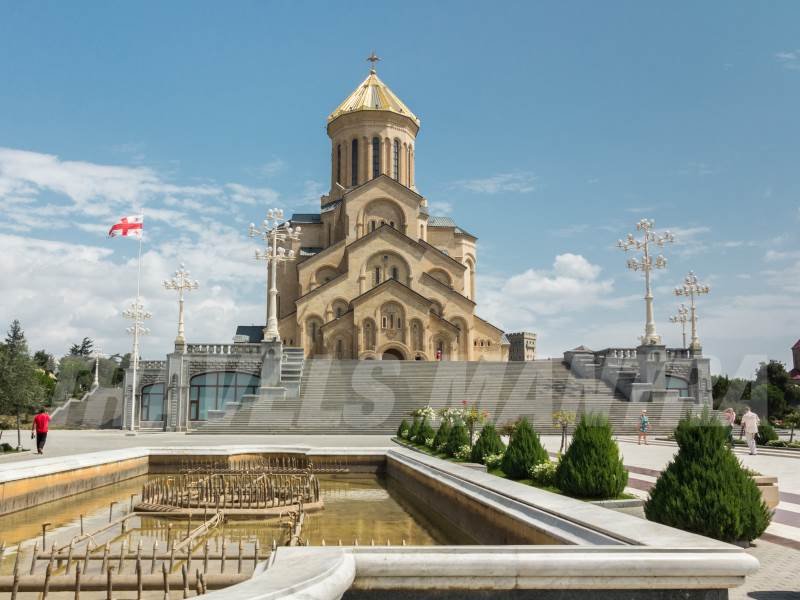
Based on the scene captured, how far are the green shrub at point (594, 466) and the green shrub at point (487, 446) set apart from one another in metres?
4.54

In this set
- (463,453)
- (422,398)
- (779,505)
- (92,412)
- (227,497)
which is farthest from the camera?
(92,412)

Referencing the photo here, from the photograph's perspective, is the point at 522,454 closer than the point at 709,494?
No

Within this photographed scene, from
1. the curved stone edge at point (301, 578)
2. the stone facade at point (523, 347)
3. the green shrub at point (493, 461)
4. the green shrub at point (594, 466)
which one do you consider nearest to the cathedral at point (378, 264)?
the stone facade at point (523, 347)

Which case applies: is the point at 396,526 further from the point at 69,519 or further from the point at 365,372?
the point at 365,372

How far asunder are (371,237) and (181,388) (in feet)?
56.5

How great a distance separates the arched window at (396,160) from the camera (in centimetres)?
5172

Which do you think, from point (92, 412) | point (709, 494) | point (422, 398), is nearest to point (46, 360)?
point (92, 412)

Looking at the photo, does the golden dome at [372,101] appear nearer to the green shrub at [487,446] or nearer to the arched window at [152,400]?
the arched window at [152,400]

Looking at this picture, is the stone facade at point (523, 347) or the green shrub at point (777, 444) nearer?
the green shrub at point (777, 444)

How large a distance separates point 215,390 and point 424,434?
16.7 meters

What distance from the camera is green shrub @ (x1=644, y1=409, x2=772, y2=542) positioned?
649 cm

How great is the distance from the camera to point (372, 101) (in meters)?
53.1

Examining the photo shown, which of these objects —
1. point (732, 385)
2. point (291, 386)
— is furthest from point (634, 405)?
point (732, 385)

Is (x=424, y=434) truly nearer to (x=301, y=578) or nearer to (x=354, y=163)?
(x=301, y=578)
